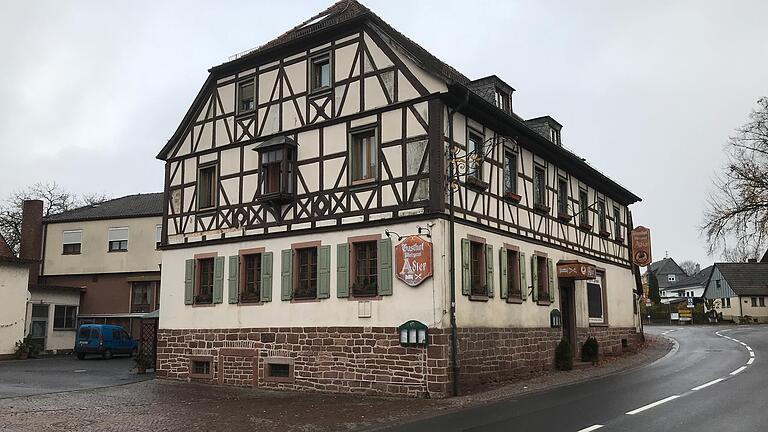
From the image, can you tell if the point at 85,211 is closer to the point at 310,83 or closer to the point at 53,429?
the point at 310,83

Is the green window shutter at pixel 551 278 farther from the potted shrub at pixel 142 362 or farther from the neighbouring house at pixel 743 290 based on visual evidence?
the neighbouring house at pixel 743 290

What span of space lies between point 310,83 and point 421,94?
13.3 ft

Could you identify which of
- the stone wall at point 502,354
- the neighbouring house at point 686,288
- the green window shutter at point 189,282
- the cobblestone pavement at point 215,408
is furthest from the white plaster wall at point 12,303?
the neighbouring house at point 686,288

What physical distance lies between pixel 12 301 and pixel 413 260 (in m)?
25.6

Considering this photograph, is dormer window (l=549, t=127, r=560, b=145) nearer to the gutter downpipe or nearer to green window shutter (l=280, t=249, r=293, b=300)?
the gutter downpipe

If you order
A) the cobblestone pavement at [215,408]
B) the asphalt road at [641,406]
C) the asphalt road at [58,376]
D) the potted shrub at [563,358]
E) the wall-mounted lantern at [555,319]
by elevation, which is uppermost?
Result: the wall-mounted lantern at [555,319]

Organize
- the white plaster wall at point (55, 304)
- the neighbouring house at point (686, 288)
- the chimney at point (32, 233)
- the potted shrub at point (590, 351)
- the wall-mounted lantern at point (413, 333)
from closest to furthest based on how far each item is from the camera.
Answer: the wall-mounted lantern at point (413, 333), the potted shrub at point (590, 351), the white plaster wall at point (55, 304), the chimney at point (32, 233), the neighbouring house at point (686, 288)

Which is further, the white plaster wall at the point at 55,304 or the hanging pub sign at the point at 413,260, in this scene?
the white plaster wall at the point at 55,304

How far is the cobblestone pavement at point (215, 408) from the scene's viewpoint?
1320cm

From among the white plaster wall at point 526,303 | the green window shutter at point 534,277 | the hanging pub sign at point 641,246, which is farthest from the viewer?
the hanging pub sign at point 641,246

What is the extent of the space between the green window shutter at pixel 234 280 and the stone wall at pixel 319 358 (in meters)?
0.96

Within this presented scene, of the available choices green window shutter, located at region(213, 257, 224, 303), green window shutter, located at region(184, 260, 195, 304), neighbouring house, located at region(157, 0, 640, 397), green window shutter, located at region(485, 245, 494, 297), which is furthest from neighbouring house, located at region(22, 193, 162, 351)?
green window shutter, located at region(485, 245, 494, 297)

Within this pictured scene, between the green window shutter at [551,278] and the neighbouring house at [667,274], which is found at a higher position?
the neighbouring house at [667,274]

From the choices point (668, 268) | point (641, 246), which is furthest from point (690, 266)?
point (641, 246)
